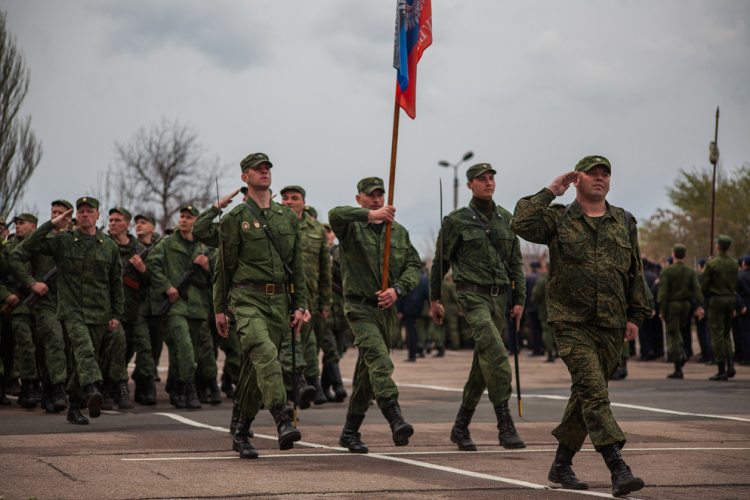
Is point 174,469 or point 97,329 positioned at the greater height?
point 97,329

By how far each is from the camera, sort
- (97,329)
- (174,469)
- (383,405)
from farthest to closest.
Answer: (97,329), (383,405), (174,469)

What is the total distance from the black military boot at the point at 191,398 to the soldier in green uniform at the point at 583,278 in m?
5.84

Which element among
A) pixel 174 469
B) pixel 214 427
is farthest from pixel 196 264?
pixel 174 469

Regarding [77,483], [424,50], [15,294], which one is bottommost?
[77,483]

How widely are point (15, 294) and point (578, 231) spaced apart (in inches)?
301

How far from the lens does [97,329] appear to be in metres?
9.90

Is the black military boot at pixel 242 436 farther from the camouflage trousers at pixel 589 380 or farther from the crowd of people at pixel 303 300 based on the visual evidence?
the camouflage trousers at pixel 589 380

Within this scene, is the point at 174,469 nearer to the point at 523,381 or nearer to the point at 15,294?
the point at 15,294

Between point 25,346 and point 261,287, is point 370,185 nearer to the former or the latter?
point 261,287

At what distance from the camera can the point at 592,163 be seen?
6004 millimetres

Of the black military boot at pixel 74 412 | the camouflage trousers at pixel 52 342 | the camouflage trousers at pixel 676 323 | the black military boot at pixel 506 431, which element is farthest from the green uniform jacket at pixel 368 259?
the camouflage trousers at pixel 676 323

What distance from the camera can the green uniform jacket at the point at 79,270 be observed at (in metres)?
9.74

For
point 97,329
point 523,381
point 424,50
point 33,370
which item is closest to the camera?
point 424,50

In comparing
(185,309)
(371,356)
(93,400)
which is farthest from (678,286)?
(93,400)
